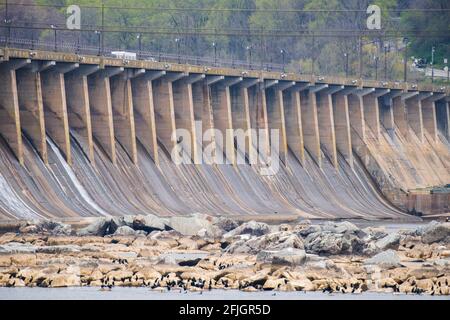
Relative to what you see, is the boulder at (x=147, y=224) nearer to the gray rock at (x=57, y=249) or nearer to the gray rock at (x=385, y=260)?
the gray rock at (x=57, y=249)

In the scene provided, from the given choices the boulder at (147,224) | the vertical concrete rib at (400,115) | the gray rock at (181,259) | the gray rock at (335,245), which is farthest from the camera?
the vertical concrete rib at (400,115)

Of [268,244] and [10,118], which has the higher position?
[10,118]

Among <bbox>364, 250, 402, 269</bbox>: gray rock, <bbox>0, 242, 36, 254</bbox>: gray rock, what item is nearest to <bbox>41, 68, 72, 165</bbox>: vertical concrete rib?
<bbox>0, 242, 36, 254</bbox>: gray rock

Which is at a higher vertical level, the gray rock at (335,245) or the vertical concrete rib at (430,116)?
the vertical concrete rib at (430,116)

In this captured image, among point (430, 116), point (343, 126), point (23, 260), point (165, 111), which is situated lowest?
point (23, 260)

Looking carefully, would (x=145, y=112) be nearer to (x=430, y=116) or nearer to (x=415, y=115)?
(x=415, y=115)

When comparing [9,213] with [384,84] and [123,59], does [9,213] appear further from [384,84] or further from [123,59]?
[384,84]

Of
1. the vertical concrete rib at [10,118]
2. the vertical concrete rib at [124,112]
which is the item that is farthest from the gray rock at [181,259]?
the vertical concrete rib at [124,112]

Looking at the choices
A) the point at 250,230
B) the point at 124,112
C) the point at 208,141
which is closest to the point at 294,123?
the point at 208,141
